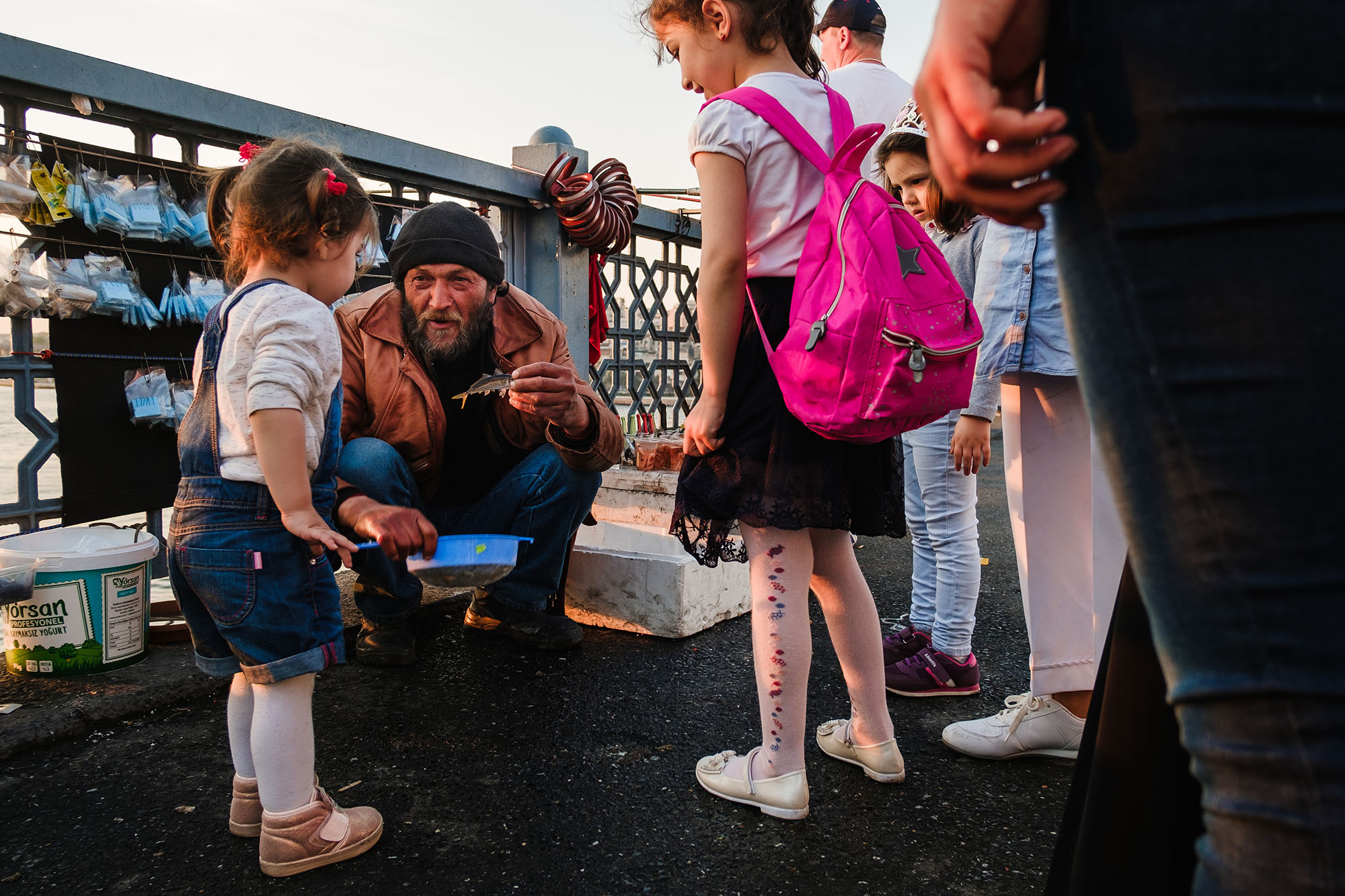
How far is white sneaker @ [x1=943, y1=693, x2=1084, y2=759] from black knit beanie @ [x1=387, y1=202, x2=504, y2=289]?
2210 mm

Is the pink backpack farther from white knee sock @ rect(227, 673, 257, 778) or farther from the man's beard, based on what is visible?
the man's beard

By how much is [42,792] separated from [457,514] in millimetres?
1424

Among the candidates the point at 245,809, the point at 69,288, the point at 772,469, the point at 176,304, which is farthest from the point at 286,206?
the point at 176,304

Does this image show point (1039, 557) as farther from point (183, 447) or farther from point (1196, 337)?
point (183, 447)

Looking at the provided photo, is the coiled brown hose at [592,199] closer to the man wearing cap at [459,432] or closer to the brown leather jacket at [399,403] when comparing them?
the man wearing cap at [459,432]

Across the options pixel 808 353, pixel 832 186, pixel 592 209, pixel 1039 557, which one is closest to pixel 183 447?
pixel 808 353

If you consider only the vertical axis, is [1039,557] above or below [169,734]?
above

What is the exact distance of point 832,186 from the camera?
1.75 meters

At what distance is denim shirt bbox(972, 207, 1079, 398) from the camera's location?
2.10 meters

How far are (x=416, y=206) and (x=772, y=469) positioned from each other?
3.13 metres

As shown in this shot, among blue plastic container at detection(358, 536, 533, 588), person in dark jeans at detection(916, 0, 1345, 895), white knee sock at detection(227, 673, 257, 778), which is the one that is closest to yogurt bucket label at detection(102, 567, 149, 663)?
white knee sock at detection(227, 673, 257, 778)

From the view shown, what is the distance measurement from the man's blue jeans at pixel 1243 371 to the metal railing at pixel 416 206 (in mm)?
3481

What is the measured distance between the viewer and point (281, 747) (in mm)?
1756

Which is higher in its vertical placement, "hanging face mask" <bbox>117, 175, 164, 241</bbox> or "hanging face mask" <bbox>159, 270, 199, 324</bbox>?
"hanging face mask" <bbox>117, 175, 164, 241</bbox>
